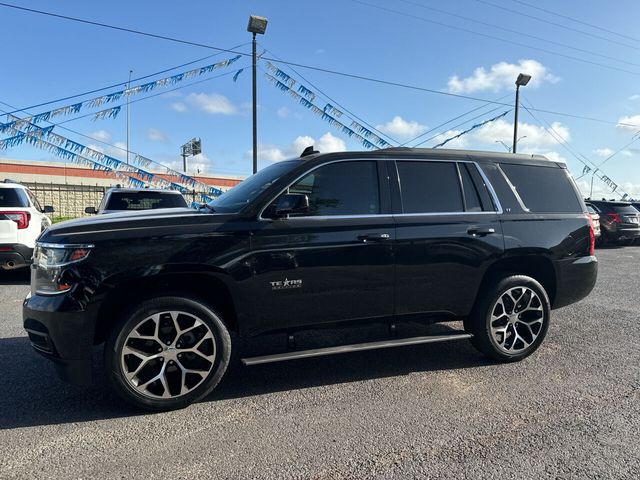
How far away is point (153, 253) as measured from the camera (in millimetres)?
3260

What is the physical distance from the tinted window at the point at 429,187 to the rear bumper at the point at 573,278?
1.27 m

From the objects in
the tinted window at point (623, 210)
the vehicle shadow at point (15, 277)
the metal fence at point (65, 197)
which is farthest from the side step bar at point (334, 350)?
the metal fence at point (65, 197)

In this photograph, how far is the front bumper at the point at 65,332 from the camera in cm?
313

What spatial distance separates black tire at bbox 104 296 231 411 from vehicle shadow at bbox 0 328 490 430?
0.66ft

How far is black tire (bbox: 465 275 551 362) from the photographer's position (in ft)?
13.9

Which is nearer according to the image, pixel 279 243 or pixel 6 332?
pixel 279 243

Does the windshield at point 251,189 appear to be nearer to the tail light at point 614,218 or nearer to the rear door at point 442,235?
the rear door at point 442,235

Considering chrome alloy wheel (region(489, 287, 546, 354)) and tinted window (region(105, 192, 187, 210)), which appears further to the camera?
tinted window (region(105, 192, 187, 210))

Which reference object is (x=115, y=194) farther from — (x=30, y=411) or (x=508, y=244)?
(x=508, y=244)

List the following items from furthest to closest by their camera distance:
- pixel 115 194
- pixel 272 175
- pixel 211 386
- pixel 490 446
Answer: pixel 115 194 < pixel 272 175 < pixel 211 386 < pixel 490 446

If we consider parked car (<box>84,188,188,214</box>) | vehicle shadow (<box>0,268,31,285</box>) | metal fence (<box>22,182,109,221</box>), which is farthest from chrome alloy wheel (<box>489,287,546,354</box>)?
metal fence (<box>22,182,109,221</box>)

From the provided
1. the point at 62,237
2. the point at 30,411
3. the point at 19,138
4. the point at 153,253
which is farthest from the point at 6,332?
the point at 19,138

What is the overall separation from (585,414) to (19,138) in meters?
18.5

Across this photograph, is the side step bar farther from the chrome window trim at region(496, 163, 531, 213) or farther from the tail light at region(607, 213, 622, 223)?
the tail light at region(607, 213, 622, 223)
